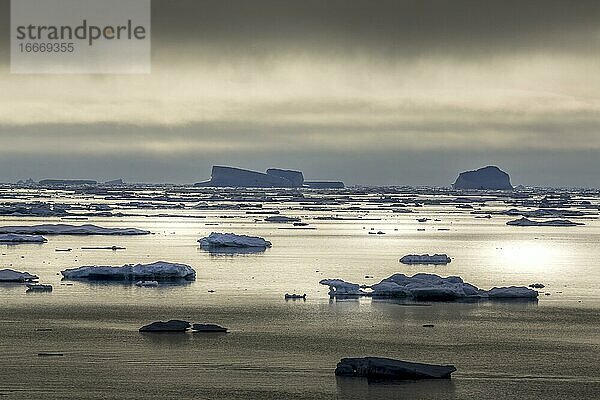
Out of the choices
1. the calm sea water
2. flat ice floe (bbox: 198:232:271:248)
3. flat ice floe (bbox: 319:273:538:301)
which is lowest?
the calm sea water

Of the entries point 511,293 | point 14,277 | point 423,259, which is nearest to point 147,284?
point 14,277

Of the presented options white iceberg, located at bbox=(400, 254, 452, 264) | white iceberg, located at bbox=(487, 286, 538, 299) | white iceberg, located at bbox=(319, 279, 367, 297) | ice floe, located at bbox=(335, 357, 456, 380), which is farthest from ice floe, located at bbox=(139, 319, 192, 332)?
white iceberg, located at bbox=(400, 254, 452, 264)

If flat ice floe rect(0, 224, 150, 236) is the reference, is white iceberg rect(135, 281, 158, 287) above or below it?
below

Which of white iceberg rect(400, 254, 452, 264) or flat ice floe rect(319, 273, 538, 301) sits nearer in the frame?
flat ice floe rect(319, 273, 538, 301)

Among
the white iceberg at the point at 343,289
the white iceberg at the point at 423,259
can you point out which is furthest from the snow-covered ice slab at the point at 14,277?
the white iceberg at the point at 423,259

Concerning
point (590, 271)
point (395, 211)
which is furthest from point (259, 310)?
point (395, 211)

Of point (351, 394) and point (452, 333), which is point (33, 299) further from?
point (351, 394)

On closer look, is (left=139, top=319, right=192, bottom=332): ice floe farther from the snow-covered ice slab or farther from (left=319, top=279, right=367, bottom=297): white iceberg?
the snow-covered ice slab
